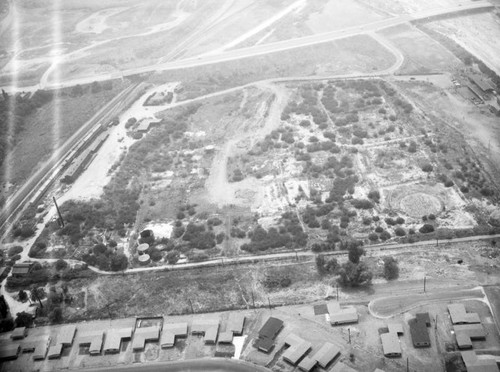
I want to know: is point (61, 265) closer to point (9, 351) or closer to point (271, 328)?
point (9, 351)

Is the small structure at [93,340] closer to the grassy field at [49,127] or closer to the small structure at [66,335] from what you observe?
the small structure at [66,335]

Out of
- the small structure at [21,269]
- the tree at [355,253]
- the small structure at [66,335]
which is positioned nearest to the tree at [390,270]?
the tree at [355,253]

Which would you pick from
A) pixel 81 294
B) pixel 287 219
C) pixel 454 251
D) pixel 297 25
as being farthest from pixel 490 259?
pixel 297 25

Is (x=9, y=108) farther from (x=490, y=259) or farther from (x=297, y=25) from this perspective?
(x=490, y=259)

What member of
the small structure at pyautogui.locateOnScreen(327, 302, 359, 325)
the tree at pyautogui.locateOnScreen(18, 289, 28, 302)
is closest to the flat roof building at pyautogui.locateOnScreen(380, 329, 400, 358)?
the small structure at pyautogui.locateOnScreen(327, 302, 359, 325)

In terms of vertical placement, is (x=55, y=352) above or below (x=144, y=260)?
below

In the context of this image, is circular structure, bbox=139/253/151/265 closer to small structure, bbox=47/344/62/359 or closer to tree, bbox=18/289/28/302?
tree, bbox=18/289/28/302

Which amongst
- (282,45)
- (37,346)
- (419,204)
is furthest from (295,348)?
(282,45)
